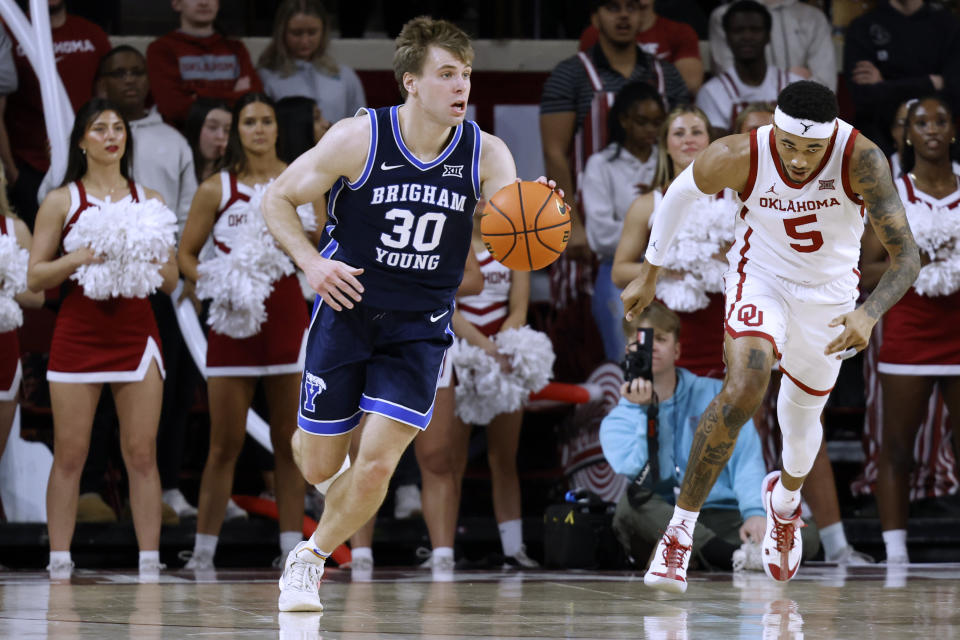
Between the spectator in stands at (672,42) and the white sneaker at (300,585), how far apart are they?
16.5ft

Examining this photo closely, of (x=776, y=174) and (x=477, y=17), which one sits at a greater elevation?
(x=477, y=17)

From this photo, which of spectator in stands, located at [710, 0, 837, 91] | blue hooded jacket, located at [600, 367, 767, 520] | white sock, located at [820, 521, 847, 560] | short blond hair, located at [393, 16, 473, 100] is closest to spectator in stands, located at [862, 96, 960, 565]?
white sock, located at [820, 521, 847, 560]

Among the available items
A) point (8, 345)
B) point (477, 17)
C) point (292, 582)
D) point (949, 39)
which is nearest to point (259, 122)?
point (8, 345)

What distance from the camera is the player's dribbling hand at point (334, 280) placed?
520 centimetres

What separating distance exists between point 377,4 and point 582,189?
11.2 feet

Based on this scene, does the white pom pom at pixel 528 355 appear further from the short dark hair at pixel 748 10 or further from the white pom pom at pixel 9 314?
the short dark hair at pixel 748 10

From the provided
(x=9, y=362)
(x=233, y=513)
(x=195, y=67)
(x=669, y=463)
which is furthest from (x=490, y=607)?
(x=195, y=67)

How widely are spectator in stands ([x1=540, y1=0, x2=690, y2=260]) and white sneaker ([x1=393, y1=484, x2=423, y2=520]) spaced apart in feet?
6.33

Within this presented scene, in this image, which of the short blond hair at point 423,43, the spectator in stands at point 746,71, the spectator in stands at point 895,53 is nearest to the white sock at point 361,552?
the short blond hair at point 423,43

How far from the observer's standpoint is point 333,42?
403 inches

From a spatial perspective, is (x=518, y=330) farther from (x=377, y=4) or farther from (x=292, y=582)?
(x=377, y=4)

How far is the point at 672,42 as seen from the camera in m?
9.60

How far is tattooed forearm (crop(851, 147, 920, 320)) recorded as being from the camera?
5.68m

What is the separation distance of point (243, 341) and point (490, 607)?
8.21 ft
